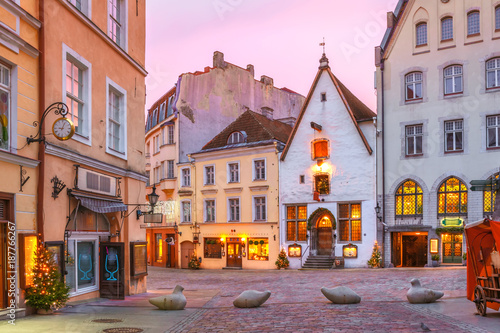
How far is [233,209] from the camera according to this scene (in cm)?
4138

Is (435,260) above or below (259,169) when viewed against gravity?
below

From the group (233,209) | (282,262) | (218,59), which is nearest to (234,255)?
(233,209)

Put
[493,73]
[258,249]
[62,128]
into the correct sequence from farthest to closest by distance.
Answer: [258,249] < [493,73] < [62,128]

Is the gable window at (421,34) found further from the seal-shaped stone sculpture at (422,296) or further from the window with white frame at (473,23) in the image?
the seal-shaped stone sculpture at (422,296)

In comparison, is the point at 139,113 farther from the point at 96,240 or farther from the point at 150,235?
the point at 150,235

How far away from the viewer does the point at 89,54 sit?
1617cm

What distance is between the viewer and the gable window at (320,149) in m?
37.3

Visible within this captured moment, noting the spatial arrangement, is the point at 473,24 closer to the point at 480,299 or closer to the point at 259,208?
the point at 259,208

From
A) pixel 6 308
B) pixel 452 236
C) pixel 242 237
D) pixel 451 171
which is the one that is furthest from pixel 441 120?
pixel 6 308

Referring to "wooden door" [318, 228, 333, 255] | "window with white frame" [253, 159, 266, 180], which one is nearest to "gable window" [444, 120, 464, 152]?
"wooden door" [318, 228, 333, 255]

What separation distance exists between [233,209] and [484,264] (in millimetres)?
29236

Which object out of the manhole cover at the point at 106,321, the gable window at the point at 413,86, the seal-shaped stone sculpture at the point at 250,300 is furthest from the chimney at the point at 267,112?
the manhole cover at the point at 106,321

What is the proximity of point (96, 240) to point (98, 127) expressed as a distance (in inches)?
129

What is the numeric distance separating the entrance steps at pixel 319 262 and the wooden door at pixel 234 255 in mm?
5262
